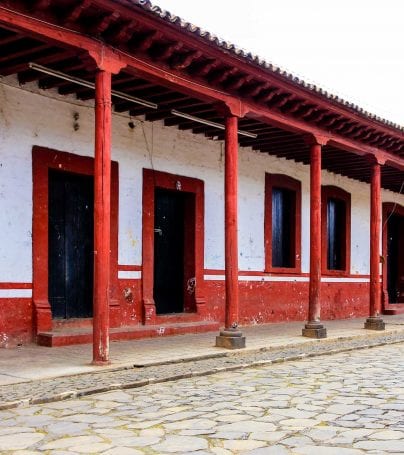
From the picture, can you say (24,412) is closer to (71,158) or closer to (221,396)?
(221,396)

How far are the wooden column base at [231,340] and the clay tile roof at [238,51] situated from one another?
12.5ft

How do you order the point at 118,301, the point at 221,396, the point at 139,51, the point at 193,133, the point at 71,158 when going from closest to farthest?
the point at 221,396, the point at 139,51, the point at 71,158, the point at 118,301, the point at 193,133

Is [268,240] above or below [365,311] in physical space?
above

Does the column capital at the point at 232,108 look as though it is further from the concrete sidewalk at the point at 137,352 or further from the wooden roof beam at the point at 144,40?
the concrete sidewalk at the point at 137,352

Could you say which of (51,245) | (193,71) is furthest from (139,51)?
(51,245)

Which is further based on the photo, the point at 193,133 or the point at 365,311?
the point at 365,311

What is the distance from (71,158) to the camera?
371 inches

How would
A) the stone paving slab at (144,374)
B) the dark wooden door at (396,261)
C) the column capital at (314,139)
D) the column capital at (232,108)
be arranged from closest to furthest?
the stone paving slab at (144,374)
the column capital at (232,108)
the column capital at (314,139)
the dark wooden door at (396,261)

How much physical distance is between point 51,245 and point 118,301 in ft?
4.66

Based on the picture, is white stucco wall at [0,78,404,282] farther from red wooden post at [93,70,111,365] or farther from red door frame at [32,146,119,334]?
red wooden post at [93,70,111,365]

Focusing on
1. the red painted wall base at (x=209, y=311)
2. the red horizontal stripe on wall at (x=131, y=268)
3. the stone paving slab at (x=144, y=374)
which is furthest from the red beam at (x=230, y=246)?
the red horizontal stripe on wall at (x=131, y=268)

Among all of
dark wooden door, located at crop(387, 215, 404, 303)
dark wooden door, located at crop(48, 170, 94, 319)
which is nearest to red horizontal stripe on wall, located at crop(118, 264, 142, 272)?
dark wooden door, located at crop(48, 170, 94, 319)

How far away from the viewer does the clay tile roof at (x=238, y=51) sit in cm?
727

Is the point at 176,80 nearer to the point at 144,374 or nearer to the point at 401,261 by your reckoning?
the point at 144,374
